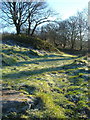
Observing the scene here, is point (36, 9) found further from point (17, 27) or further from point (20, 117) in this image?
point (20, 117)

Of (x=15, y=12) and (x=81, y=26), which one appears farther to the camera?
(x=81, y=26)

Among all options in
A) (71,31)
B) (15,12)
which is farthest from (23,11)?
A: (71,31)

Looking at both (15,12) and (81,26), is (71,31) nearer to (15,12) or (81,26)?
(81,26)

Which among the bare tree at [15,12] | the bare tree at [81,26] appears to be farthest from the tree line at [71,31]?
the bare tree at [15,12]

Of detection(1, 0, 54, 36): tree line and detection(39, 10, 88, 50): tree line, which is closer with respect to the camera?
detection(1, 0, 54, 36): tree line

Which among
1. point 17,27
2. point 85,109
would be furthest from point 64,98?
point 17,27

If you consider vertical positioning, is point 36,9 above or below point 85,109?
above

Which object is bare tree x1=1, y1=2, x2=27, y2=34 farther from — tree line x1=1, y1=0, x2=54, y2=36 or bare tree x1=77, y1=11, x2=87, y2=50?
bare tree x1=77, y1=11, x2=87, y2=50

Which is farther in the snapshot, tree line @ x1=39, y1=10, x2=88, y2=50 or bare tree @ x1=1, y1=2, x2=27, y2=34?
tree line @ x1=39, y1=10, x2=88, y2=50

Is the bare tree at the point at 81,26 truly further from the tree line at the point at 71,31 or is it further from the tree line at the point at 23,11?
the tree line at the point at 23,11

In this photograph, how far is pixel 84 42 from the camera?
3775 centimetres

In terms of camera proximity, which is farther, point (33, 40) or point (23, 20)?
point (23, 20)

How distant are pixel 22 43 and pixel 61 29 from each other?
66.0 ft

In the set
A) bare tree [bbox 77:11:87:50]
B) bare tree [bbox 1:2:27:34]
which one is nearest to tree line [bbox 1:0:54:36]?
bare tree [bbox 1:2:27:34]
